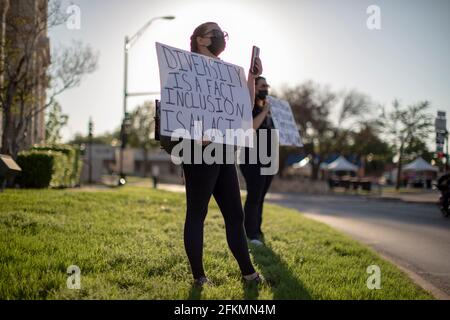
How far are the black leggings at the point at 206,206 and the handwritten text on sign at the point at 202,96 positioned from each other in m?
0.26

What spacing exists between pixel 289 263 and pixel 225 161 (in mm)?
1577

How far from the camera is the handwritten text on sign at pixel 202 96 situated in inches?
130

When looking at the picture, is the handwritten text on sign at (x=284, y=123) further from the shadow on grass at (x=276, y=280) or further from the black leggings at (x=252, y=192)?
the shadow on grass at (x=276, y=280)

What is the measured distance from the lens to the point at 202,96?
3.54 m

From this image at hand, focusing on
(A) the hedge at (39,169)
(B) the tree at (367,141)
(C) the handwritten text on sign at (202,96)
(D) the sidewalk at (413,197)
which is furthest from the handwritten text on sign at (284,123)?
(B) the tree at (367,141)

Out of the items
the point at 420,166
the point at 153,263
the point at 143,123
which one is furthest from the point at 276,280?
the point at 143,123

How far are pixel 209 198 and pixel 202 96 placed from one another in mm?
838

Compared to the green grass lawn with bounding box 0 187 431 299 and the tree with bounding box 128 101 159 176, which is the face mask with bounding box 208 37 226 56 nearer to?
the green grass lawn with bounding box 0 187 431 299

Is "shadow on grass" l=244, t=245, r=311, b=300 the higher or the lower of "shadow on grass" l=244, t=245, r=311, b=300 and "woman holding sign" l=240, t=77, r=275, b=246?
the lower

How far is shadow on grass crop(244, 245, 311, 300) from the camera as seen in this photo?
10.4 ft

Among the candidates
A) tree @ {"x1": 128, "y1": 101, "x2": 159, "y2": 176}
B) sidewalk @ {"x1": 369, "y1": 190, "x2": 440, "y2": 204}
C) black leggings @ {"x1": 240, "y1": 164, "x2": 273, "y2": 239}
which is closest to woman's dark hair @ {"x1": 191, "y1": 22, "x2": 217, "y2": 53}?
black leggings @ {"x1": 240, "y1": 164, "x2": 273, "y2": 239}

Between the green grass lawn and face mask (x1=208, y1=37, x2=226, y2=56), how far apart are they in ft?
6.18

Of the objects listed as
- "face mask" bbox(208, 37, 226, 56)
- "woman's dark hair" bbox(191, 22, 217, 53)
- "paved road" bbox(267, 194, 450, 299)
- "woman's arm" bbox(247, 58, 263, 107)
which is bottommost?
"paved road" bbox(267, 194, 450, 299)
